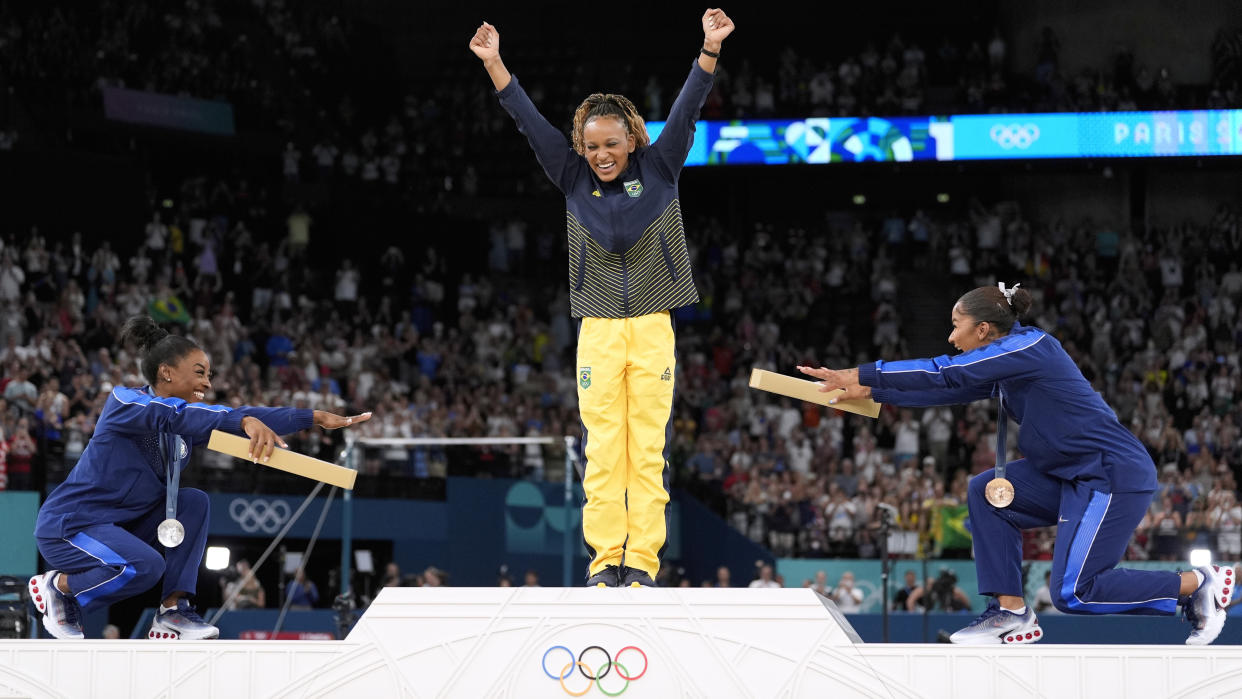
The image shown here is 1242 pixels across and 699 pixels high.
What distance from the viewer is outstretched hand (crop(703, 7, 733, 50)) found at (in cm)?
563

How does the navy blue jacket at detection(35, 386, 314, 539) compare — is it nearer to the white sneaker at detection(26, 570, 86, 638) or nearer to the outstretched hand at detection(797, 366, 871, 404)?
the white sneaker at detection(26, 570, 86, 638)

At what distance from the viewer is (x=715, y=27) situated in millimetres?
5672

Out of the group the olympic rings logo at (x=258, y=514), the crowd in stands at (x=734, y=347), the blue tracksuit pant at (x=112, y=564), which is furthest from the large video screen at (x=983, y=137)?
the blue tracksuit pant at (x=112, y=564)

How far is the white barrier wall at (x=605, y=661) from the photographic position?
448 cm

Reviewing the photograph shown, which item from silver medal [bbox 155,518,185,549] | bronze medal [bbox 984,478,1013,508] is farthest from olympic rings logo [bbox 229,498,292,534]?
bronze medal [bbox 984,478,1013,508]

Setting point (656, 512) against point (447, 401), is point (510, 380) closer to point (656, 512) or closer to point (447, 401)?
point (447, 401)

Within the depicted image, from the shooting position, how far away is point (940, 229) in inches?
939

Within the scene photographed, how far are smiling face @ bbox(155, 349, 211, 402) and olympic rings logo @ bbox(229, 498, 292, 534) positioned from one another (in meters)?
9.86

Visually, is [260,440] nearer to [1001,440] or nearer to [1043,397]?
[1001,440]

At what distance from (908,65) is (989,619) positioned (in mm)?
20107

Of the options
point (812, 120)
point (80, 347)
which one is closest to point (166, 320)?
point (80, 347)

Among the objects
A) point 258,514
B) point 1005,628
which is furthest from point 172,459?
point 258,514

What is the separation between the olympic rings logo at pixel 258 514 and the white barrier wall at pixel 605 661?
11.1 metres

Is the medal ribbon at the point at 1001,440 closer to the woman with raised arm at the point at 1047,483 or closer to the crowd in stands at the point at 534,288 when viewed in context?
the woman with raised arm at the point at 1047,483
